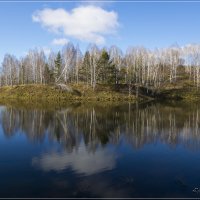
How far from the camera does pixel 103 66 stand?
95.2 meters

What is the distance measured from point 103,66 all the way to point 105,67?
0.78 m

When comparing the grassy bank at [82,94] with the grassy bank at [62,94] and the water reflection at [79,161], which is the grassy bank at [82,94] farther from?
the water reflection at [79,161]

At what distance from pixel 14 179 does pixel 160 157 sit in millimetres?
12620

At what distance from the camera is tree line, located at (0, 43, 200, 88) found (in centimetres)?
9888

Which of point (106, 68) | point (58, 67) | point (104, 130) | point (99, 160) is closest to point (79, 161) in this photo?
point (99, 160)

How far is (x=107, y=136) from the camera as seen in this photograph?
1302 inches

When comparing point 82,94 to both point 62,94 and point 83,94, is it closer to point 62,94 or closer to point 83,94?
point 83,94

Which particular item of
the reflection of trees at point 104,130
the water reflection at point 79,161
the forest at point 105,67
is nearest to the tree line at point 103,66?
the forest at point 105,67

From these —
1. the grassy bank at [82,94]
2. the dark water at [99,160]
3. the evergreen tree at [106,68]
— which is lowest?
the dark water at [99,160]

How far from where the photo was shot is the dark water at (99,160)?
54.5 ft

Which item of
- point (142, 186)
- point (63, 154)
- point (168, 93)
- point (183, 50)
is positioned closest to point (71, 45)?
point (168, 93)

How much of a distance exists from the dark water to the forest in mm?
58951

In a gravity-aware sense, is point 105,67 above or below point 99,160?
above

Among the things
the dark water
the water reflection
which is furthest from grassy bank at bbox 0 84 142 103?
the water reflection
